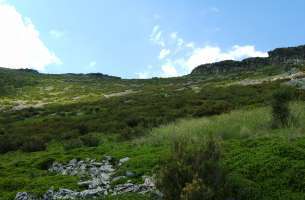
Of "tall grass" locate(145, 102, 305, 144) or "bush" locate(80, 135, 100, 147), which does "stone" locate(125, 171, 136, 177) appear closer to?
"tall grass" locate(145, 102, 305, 144)

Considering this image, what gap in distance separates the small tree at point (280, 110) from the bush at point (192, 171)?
30.8ft

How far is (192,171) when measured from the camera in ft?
41.2

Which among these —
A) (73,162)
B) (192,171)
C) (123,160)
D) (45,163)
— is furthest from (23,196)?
(192,171)

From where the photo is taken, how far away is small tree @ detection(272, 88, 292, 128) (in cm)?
2222

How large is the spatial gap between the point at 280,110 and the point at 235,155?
6972mm

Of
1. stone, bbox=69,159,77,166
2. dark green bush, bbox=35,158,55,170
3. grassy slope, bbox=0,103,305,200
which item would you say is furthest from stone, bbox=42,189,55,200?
dark green bush, bbox=35,158,55,170

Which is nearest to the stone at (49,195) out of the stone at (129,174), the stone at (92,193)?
the stone at (92,193)

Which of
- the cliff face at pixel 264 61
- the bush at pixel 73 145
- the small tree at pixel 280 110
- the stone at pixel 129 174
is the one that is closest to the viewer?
the stone at pixel 129 174

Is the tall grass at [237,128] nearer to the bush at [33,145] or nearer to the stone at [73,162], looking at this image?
the stone at [73,162]

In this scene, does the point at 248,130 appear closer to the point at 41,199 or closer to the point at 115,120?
the point at 41,199

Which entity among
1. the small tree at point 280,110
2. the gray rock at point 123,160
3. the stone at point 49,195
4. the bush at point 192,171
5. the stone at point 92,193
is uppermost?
the small tree at point 280,110

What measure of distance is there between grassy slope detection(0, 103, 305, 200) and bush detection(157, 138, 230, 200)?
1.50 meters

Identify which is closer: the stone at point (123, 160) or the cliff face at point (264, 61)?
the stone at point (123, 160)

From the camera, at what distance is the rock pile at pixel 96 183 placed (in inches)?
615
